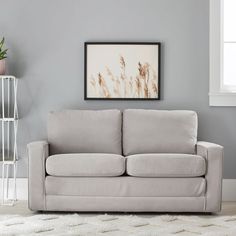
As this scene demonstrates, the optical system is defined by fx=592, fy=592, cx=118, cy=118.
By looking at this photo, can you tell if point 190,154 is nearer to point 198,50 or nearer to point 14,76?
point 198,50

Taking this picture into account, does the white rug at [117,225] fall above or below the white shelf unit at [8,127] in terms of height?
below

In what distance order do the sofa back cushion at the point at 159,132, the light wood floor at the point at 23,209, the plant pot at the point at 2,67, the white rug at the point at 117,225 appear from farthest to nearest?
1. the plant pot at the point at 2,67
2. the sofa back cushion at the point at 159,132
3. the light wood floor at the point at 23,209
4. the white rug at the point at 117,225

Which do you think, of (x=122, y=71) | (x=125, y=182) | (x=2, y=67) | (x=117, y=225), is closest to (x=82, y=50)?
(x=122, y=71)

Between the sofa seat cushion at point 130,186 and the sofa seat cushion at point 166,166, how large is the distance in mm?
52

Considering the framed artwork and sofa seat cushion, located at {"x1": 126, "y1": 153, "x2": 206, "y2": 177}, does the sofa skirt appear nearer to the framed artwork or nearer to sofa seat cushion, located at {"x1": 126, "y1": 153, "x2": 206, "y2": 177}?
sofa seat cushion, located at {"x1": 126, "y1": 153, "x2": 206, "y2": 177}

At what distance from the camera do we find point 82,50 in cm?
579

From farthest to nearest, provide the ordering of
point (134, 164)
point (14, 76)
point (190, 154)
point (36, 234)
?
point (14, 76)
point (190, 154)
point (134, 164)
point (36, 234)

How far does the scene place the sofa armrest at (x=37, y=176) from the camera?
16.1 feet

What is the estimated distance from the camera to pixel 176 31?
5.79 meters

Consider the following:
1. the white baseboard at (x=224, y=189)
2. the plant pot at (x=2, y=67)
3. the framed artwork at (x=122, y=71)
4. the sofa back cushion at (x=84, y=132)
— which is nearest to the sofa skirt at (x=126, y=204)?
the sofa back cushion at (x=84, y=132)

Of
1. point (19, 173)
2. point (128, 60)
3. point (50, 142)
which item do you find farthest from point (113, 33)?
point (19, 173)

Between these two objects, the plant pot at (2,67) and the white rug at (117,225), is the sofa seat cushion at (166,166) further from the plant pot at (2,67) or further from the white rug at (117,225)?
the plant pot at (2,67)

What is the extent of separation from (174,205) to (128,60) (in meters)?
1.60

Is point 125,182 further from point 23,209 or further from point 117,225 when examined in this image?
point 23,209
